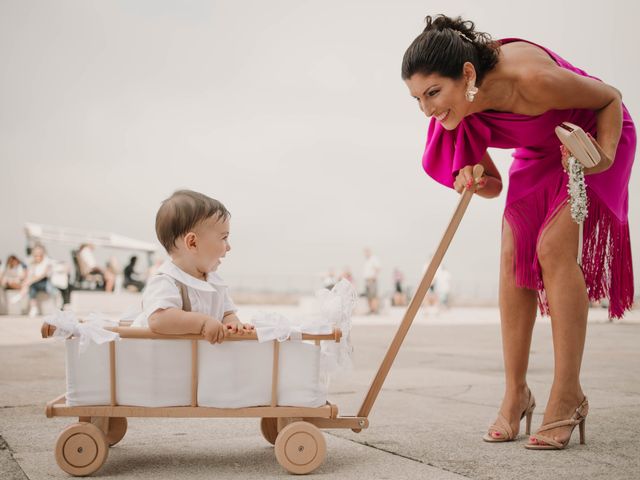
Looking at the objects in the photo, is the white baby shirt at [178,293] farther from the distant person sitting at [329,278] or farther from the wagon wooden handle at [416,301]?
the distant person sitting at [329,278]

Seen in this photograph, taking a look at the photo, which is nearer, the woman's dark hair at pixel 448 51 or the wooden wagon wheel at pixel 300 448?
the wooden wagon wheel at pixel 300 448

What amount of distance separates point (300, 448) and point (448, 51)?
144cm

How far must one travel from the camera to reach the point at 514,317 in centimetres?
296

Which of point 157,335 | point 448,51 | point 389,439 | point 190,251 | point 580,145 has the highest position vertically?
point 448,51

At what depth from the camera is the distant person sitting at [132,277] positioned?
55.1ft

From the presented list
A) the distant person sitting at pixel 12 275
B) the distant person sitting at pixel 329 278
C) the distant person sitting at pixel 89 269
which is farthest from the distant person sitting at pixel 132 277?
the distant person sitting at pixel 329 278

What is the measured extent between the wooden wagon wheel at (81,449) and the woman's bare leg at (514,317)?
5.11 feet

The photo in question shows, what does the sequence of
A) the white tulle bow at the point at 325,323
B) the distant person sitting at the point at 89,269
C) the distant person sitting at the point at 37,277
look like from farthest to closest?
the distant person sitting at the point at 89,269, the distant person sitting at the point at 37,277, the white tulle bow at the point at 325,323

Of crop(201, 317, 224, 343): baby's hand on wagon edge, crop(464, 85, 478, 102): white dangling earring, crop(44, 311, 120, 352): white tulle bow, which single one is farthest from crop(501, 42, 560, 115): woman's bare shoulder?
crop(44, 311, 120, 352): white tulle bow

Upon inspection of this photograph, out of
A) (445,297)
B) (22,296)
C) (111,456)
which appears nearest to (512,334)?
(111,456)

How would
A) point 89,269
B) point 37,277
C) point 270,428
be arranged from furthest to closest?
point 89,269 < point 37,277 < point 270,428

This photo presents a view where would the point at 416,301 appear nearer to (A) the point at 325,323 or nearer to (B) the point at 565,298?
(A) the point at 325,323

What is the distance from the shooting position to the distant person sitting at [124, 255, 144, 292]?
1678 centimetres

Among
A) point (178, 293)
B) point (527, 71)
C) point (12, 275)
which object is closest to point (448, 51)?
point (527, 71)
